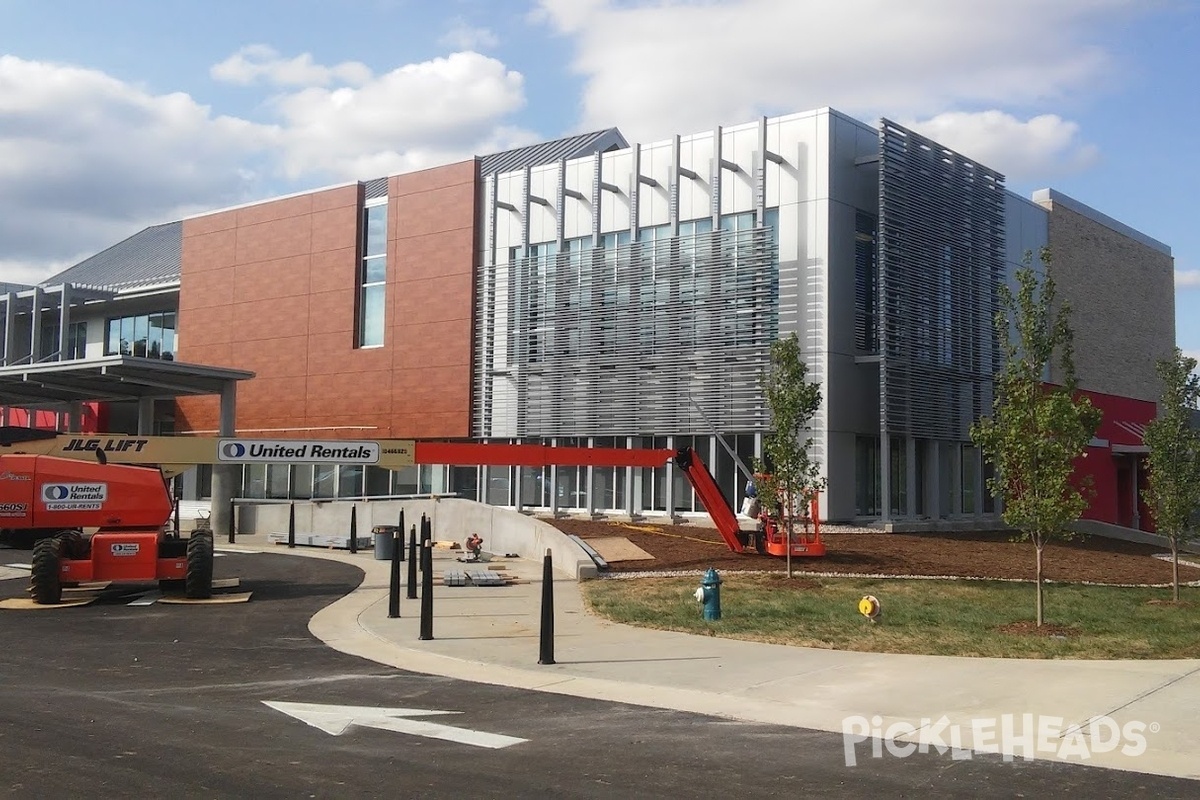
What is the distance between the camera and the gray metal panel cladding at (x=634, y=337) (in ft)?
103

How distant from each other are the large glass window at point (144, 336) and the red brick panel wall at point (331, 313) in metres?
3.50

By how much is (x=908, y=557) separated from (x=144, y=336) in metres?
39.8

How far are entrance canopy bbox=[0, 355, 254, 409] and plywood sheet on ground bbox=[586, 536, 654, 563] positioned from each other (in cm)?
1640

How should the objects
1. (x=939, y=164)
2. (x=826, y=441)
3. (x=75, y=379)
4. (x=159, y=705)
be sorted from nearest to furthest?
(x=159, y=705), (x=826, y=441), (x=939, y=164), (x=75, y=379)

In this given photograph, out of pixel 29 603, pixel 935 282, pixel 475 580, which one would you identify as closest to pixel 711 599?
pixel 475 580

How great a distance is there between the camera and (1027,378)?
1506 centimetres

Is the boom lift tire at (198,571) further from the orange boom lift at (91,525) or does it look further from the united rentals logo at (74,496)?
the united rentals logo at (74,496)

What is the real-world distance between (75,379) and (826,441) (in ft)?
79.6

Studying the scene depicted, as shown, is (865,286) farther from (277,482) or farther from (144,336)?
(144,336)

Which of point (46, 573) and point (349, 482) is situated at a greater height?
point (349, 482)

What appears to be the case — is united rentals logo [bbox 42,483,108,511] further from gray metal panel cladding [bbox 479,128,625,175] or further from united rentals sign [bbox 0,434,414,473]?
gray metal panel cladding [bbox 479,128,625,175]

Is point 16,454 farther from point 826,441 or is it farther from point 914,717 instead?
point 826,441

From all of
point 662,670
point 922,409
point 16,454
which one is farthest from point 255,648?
point 922,409

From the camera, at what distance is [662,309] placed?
33094 millimetres
